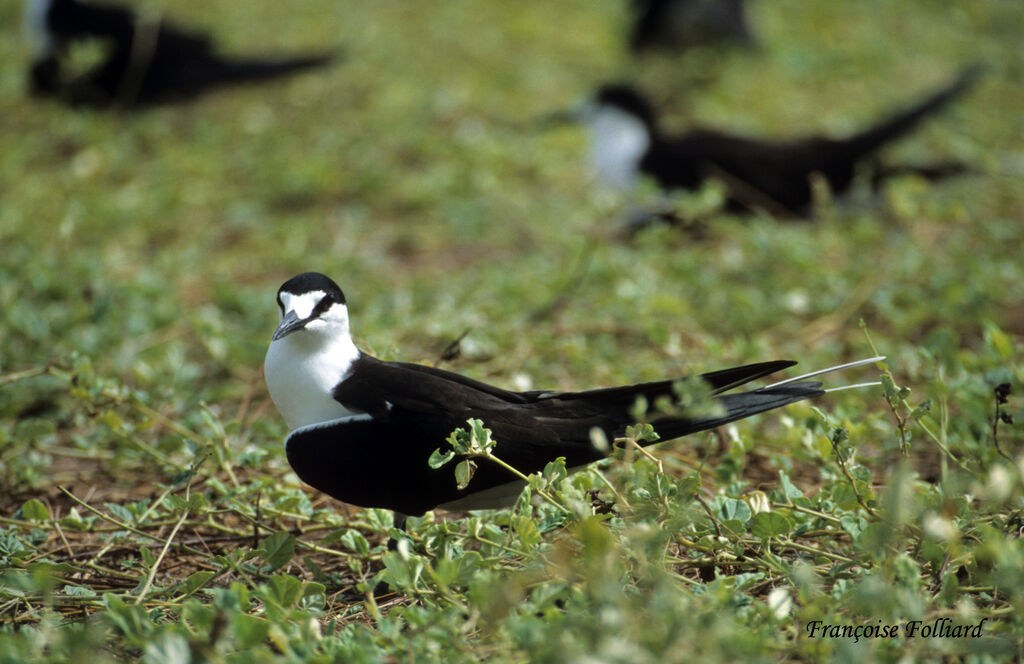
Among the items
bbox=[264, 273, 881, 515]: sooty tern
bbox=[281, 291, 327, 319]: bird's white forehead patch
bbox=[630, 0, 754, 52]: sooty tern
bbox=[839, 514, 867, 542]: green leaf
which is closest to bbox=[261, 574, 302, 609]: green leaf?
bbox=[264, 273, 881, 515]: sooty tern

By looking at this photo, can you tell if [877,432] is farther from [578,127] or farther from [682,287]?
[578,127]

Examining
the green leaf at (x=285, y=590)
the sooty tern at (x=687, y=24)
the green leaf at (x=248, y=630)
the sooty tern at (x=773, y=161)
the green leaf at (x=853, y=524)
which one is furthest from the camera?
the sooty tern at (x=687, y=24)

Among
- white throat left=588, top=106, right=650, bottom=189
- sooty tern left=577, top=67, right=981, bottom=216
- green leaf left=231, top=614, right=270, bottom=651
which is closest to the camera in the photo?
green leaf left=231, top=614, right=270, bottom=651

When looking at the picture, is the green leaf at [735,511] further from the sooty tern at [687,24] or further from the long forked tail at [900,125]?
the sooty tern at [687,24]

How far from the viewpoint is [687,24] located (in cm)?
733

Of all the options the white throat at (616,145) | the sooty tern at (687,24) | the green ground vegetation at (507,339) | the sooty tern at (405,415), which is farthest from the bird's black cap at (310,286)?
the sooty tern at (687,24)

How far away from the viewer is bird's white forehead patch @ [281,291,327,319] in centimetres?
193

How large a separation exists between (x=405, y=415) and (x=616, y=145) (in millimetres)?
3987

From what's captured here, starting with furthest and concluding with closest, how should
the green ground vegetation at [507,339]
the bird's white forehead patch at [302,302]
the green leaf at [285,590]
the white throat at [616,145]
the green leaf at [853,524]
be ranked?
the white throat at [616,145] → the bird's white forehead patch at [302,302] → the green leaf at [853,524] → the green leaf at [285,590] → the green ground vegetation at [507,339]

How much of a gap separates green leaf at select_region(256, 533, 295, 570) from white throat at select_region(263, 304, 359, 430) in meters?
0.24

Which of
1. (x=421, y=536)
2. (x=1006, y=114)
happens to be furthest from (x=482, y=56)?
(x=421, y=536)

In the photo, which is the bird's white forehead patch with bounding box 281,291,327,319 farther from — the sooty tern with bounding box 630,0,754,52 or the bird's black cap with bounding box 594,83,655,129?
the sooty tern with bounding box 630,0,754,52

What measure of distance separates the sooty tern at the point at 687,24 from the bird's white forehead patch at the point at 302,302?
19.4 feet

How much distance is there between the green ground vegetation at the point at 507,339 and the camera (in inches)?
58.6
